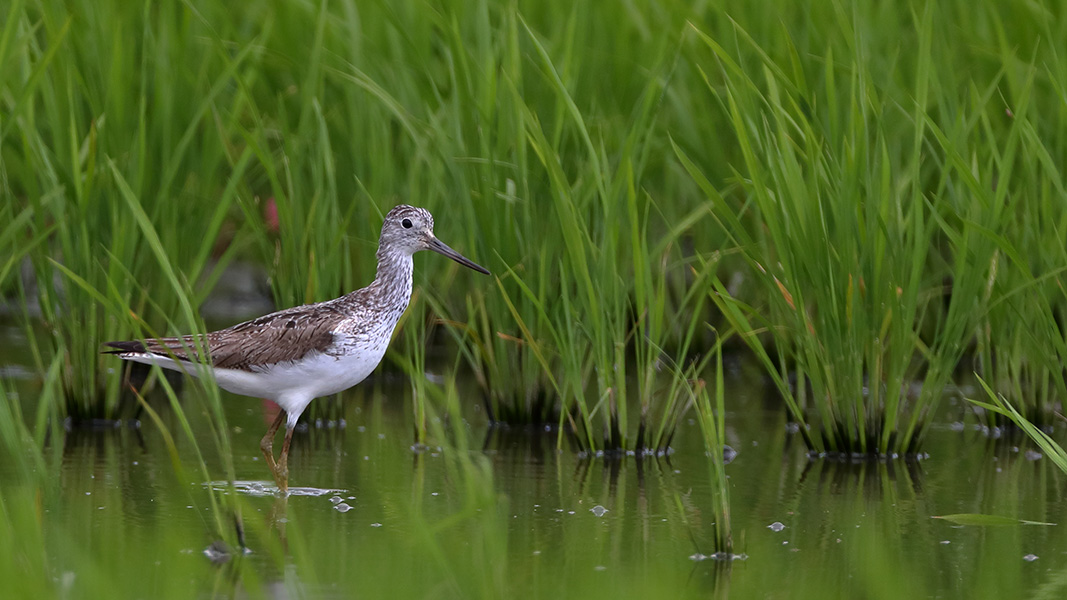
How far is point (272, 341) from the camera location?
6.99 metres

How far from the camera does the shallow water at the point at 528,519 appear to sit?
5363 millimetres

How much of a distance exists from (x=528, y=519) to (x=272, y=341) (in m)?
1.52

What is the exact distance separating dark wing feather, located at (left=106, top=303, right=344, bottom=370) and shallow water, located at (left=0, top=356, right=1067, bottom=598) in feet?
1.74

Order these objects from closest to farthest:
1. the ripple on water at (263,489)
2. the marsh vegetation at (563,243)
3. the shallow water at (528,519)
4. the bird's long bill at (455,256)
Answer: the shallow water at (528,519)
the ripple on water at (263,489)
the marsh vegetation at (563,243)
the bird's long bill at (455,256)

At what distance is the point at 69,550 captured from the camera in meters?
5.52

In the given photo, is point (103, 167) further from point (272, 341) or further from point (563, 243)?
point (563, 243)

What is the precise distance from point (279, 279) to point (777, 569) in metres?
3.39

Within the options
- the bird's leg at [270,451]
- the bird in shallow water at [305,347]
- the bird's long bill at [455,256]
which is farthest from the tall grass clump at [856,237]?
the bird's leg at [270,451]

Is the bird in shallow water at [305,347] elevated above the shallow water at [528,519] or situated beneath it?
elevated above

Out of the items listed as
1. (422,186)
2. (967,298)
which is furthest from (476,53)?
(967,298)

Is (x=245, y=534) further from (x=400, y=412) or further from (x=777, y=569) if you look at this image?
(x=400, y=412)

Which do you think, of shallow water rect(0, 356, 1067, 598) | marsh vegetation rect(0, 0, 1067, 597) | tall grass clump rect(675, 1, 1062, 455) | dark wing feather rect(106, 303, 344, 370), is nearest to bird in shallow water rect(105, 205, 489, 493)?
dark wing feather rect(106, 303, 344, 370)

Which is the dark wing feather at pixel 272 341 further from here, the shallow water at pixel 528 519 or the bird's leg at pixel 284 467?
the shallow water at pixel 528 519

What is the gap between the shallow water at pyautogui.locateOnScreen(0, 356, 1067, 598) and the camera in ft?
17.6
